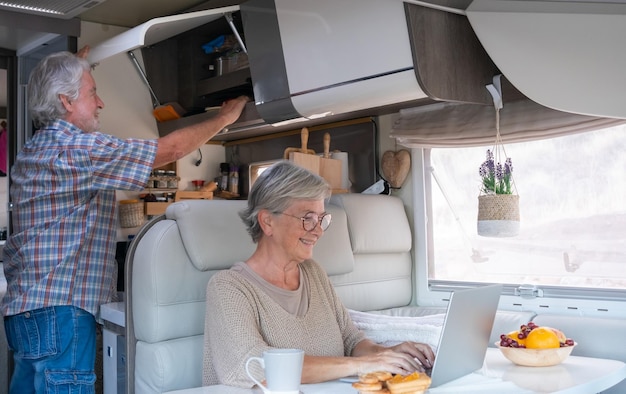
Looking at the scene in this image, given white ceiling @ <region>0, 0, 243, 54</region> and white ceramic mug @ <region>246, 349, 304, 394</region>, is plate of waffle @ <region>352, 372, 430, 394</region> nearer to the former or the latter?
white ceramic mug @ <region>246, 349, 304, 394</region>

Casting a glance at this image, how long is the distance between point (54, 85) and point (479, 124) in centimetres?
165

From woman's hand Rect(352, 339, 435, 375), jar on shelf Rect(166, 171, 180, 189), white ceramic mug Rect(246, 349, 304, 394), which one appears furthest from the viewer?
jar on shelf Rect(166, 171, 180, 189)

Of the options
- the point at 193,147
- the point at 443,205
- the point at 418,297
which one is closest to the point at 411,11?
the point at 193,147

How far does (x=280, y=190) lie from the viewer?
1.89m

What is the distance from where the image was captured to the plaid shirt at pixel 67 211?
194 cm

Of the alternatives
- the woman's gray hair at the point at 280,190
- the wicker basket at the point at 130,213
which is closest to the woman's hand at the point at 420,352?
the woman's gray hair at the point at 280,190

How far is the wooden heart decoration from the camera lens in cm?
303

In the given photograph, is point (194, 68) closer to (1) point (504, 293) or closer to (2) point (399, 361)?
(1) point (504, 293)

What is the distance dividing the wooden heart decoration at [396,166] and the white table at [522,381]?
4.45ft

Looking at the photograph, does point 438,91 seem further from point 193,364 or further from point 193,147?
point 193,364

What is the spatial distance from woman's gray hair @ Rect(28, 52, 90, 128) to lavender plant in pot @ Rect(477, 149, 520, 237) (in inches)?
57.9

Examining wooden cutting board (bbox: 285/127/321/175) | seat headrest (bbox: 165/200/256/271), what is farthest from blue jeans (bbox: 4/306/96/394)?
wooden cutting board (bbox: 285/127/321/175)

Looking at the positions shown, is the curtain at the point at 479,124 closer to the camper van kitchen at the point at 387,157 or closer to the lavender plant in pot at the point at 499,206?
the camper van kitchen at the point at 387,157

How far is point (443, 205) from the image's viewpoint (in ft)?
9.96
